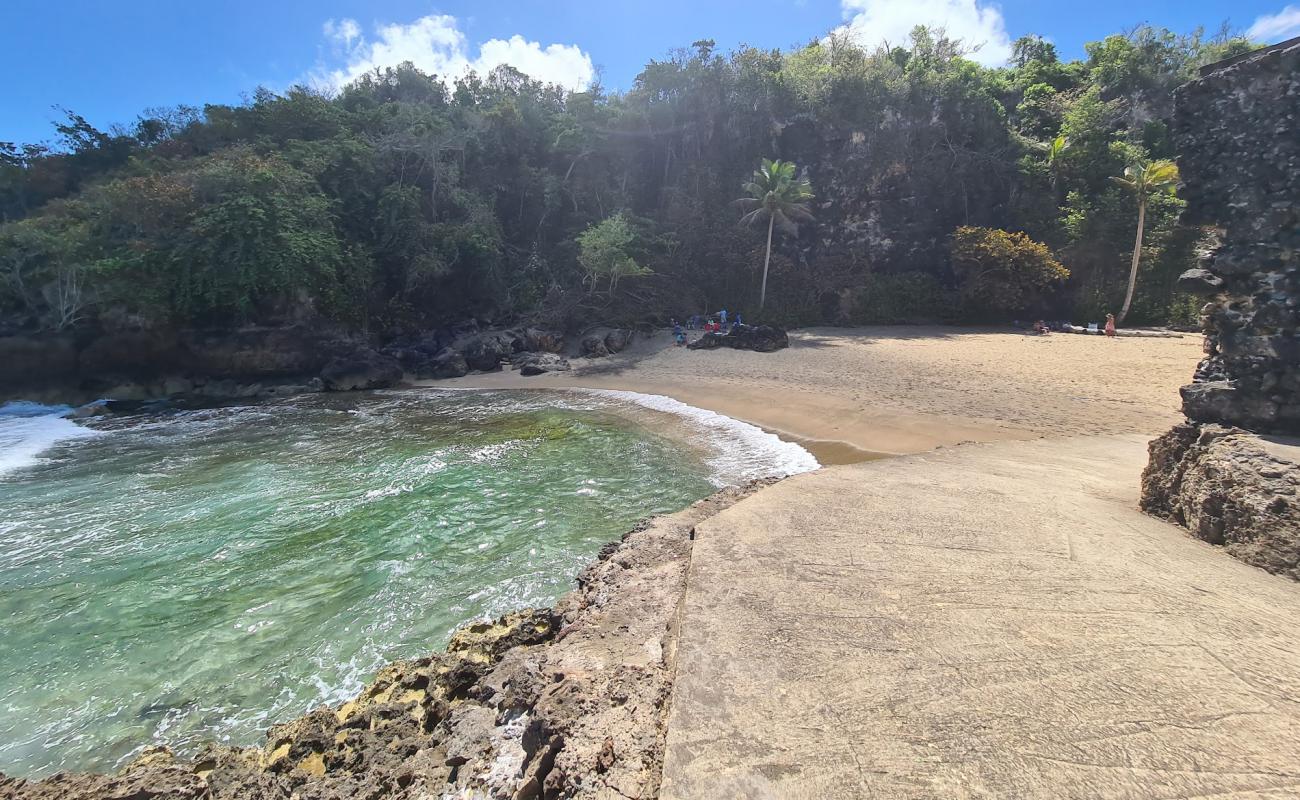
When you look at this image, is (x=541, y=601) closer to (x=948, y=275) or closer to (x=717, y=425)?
(x=717, y=425)

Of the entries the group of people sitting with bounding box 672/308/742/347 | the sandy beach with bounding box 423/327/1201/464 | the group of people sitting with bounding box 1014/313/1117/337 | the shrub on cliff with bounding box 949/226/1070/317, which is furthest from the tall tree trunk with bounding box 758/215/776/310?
the group of people sitting with bounding box 1014/313/1117/337

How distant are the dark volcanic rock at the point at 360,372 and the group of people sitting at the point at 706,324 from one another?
11.5 meters

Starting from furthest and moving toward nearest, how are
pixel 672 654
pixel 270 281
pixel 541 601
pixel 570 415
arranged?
pixel 270 281 < pixel 570 415 < pixel 541 601 < pixel 672 654

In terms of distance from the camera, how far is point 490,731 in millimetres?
3490

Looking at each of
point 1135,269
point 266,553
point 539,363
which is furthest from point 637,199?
point 266,553

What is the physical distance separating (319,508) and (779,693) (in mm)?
8486

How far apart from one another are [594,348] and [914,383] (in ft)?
41.7

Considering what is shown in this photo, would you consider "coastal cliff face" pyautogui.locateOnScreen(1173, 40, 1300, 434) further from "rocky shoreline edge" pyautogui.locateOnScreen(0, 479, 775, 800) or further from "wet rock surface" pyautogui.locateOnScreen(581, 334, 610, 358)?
"wet rock surface" pyautogui.locateOnScreen(581, 334, 610, 358)

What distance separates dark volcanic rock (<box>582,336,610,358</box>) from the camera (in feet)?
74.7

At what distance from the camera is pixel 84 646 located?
559 cm

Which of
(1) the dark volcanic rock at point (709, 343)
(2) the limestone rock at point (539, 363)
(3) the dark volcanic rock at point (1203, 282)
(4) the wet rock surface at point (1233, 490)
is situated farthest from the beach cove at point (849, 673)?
(1) the dark volcanic rock at point (709, 343)

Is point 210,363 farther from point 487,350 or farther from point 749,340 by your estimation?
point 749,340

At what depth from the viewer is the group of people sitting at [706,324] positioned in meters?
23.7

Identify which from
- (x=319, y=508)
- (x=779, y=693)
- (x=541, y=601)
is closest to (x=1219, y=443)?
(x=779, y=693)
